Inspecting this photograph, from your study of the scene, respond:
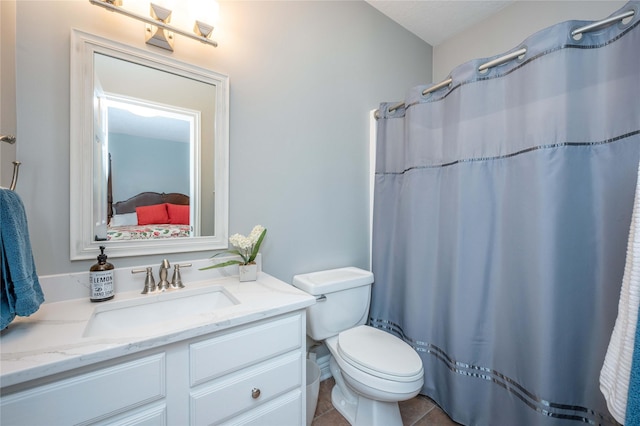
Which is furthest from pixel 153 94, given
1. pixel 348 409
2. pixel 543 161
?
pixel 348 409

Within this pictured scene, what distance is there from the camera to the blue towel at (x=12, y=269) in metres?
0.72

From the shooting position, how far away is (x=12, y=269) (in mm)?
730

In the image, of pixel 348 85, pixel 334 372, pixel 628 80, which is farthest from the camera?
pixel 348 85

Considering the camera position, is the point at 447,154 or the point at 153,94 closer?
the point at 153,94

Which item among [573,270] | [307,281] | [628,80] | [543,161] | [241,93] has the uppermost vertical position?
[241,93]

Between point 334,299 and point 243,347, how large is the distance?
686 mm

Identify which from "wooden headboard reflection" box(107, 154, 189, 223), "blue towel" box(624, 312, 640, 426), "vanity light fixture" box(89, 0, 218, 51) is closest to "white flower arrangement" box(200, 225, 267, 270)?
"wooden headboard reflection" box(107, 154, 189, 223)

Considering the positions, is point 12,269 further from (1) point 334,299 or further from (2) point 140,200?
(1) point 334,299

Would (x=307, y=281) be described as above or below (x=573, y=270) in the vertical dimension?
below

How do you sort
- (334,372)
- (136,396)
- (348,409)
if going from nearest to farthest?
(136,396) < (348,409) < (334,372)

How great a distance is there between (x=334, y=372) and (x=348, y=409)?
19cm

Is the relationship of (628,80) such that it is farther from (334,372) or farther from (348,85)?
(334,372)

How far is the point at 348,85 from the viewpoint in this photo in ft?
5.87

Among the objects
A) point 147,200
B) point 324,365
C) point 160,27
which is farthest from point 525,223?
point 160,27
